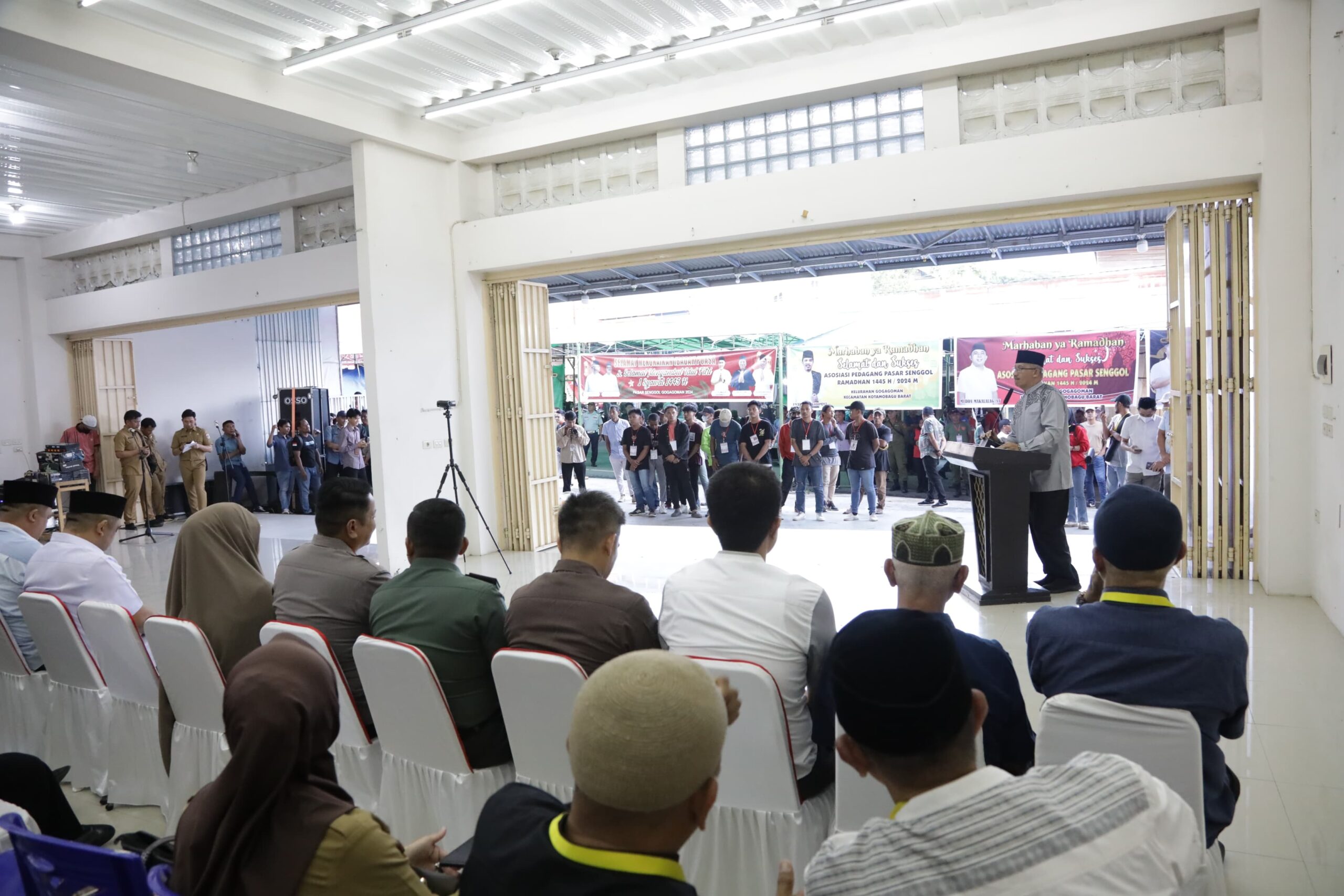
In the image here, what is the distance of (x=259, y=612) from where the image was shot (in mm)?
2816

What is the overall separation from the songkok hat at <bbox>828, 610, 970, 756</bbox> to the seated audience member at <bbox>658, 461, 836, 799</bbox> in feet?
3.12

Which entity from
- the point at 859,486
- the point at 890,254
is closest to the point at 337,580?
the point at 859,486

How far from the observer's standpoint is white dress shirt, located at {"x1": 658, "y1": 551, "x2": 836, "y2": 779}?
79.1 inches

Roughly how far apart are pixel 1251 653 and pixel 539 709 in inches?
Result: 149

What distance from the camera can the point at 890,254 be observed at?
33.0 feet

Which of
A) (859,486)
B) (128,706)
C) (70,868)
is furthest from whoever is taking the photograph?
(859,486)

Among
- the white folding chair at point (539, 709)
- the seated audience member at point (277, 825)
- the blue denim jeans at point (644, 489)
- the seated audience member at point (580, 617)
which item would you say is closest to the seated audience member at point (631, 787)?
the seated audience member at point (277, 825)

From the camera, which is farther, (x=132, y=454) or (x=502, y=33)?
(x=132, y=454)

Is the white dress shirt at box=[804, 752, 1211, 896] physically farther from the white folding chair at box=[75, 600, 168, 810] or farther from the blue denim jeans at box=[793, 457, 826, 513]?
the blue denim jeans at box=[793, 457, 826, 513]

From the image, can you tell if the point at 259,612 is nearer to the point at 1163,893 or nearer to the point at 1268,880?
the point at 1163,893

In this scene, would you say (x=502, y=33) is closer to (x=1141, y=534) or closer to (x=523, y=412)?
(x=523, y=412)

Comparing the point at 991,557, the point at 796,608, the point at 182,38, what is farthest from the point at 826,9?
the point at 796,608

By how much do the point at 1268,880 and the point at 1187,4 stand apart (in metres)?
5.11

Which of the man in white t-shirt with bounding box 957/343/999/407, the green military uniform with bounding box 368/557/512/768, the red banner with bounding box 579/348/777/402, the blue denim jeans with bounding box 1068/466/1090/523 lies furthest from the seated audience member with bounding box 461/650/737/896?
the red banner with bounding box 579/348/777/402
